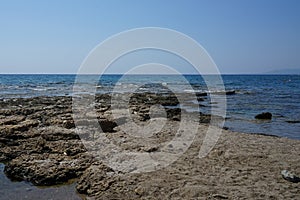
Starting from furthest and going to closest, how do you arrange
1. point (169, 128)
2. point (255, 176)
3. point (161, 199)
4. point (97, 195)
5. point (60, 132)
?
point (169, 128)
point (60, 132)
point (255, 176)
point (97, 195)
point (161, 199)

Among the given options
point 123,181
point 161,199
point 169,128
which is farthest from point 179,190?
point 169,128

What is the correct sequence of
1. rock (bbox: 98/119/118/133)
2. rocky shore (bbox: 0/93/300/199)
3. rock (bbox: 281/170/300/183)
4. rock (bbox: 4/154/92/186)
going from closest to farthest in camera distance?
rocky shore (bbox: 0/93/300/199) → rock (bbox: 281/170/300/183) → rock (bbox: 4/154/92/186) → rock (bbox: 98/119/118/133)

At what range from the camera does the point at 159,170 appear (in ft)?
23.5

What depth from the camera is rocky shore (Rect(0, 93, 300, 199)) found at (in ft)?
20.2

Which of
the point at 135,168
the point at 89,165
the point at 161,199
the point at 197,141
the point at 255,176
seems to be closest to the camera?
the point at 161,199

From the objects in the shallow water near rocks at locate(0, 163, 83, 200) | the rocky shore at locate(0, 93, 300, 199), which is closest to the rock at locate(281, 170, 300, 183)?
the rocky shore at locate(0, 93, 300, 199)

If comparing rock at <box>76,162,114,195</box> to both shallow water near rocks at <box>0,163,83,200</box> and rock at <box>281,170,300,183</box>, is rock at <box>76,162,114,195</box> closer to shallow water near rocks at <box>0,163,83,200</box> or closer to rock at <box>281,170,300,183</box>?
shallow water near rocks at <box>0,163,83,200</box>

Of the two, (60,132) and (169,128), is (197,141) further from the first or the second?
(60,132)

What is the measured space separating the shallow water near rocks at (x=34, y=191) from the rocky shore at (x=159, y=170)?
0.19 meters

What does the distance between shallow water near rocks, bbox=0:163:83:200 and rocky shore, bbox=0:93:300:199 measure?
0.19 m

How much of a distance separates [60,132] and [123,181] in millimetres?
4711

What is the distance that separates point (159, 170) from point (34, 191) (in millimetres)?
2713

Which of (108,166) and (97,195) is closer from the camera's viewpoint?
(97,195)

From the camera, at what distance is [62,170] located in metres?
7.65
